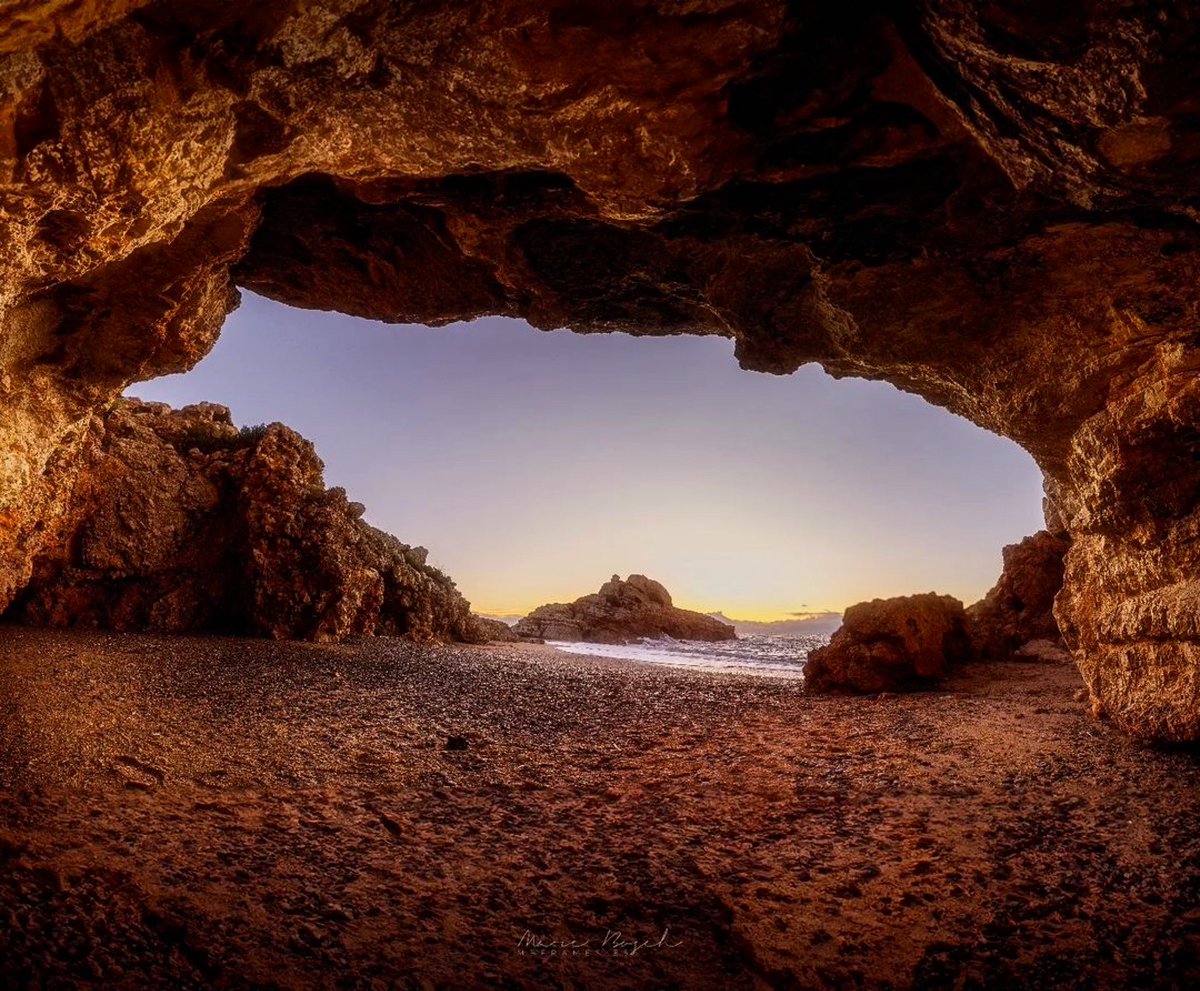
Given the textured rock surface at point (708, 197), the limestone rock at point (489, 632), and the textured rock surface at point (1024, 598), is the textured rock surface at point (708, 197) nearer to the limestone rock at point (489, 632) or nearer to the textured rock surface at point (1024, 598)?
the textured rock surface at point (1024, 598)

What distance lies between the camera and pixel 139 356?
714 cm

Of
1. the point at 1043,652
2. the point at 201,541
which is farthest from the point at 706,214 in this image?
the point at 201,541

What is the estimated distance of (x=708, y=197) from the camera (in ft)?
20.9

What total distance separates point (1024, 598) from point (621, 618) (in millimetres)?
23127

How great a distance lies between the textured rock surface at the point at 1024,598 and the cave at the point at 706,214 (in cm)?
472

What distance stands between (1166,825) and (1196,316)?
442 cm

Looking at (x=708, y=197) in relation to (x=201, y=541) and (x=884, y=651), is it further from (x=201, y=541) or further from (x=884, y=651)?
(x=201, y=541)

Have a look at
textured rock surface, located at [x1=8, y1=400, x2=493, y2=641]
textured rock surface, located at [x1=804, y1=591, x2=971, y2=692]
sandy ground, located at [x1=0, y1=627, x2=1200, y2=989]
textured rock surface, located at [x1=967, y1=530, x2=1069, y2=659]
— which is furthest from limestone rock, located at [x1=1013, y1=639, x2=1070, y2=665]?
textured rock surface, located at [x1=8, y1=400, x2=493, y2=641]

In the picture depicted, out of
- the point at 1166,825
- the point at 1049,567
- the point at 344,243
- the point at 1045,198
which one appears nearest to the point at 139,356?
the point at 344,243

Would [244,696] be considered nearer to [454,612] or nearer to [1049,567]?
[454,612]

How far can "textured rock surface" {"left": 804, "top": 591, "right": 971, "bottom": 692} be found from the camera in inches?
347

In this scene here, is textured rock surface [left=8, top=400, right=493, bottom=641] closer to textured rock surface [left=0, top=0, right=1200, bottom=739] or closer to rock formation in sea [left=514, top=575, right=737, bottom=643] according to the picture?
textured rock surface [left=0, top=0, right=1200, bottom=739]
